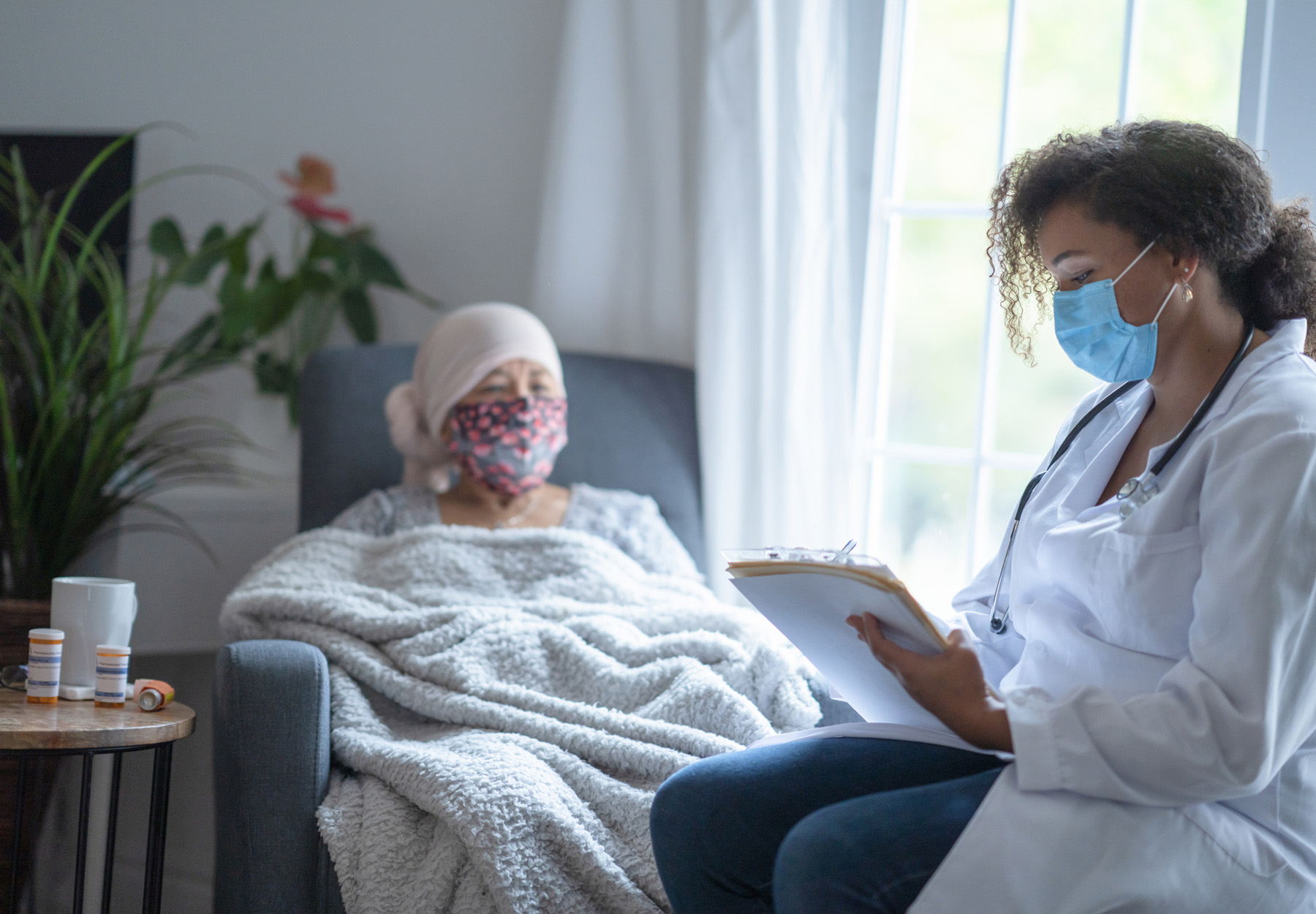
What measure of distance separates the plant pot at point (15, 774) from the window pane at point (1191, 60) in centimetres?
205

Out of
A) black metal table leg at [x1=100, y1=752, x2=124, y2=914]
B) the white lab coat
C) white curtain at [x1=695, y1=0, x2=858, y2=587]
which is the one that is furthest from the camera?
white curtain at [x1=695, y1=0, x2=858, y2=587]

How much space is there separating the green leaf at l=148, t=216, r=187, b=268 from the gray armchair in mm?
555

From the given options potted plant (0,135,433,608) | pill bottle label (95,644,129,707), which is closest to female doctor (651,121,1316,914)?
pill bottle label (95,644,129,707)

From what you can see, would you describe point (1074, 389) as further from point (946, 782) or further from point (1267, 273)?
point (946, 782)

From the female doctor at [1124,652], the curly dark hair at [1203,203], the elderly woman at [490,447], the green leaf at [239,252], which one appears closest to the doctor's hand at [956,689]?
the female doctor at [1124,652]

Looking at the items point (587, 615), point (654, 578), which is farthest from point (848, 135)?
point (587, 615)

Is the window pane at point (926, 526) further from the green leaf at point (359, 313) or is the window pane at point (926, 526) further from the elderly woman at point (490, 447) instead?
the green leaf at point (359, 313)

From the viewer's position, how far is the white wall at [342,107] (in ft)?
8.10

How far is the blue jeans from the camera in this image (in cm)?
94

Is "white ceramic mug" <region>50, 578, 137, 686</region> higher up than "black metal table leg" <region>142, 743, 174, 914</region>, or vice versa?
"white ceramic mug" <region>50, 578, 137, 686</region>

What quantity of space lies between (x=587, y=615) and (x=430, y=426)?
56 cm

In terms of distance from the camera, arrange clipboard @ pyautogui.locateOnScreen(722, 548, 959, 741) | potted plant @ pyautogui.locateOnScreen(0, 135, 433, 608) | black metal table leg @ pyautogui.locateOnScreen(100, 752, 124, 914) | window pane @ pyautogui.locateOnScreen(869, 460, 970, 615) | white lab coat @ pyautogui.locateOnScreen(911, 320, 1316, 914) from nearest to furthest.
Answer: white lab coat @ pyautogui.locateOnScreen(911, 320, 1316, 914) < clipboard @ pyautogui.locateOnScreen(722, 548, 959, 741) < black metal table leg @ pyautogui.locateOnScreen(100, 752, 124, 914) < potted plant @ pyautogui.locateOnScreen(0, 135, 433, 608) < window pane @ pyautogui.locateOnScreen(869, 460, 970, 615)

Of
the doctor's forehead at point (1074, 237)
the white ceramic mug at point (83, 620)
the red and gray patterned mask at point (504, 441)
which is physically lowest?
the white ceramic mug at point (83, 620)

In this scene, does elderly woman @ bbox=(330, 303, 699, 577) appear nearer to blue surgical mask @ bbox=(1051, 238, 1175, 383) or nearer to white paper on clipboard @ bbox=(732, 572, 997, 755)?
white paper on clipboard @ bbox=(732, 572, 997, 755)
